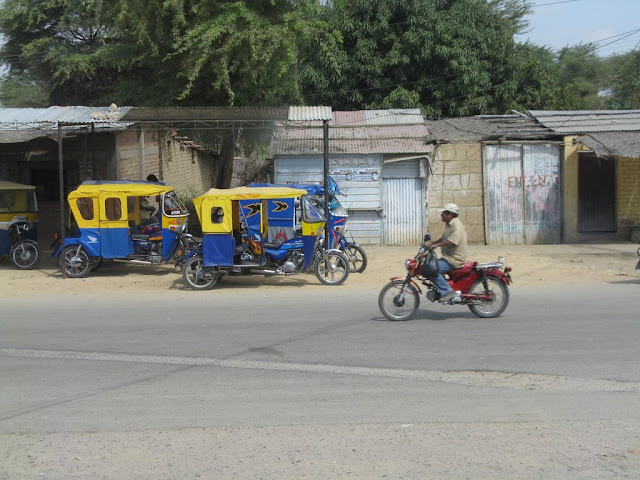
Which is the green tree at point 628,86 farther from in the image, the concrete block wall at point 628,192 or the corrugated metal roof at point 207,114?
the corrugated metal roof at point 207,114

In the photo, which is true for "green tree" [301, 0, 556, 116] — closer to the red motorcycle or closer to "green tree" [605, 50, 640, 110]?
"green tree" [605, 50, 640, 110]

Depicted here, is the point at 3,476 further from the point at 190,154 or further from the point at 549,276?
the point at 190,154

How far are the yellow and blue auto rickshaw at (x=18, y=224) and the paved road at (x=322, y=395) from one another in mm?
6423

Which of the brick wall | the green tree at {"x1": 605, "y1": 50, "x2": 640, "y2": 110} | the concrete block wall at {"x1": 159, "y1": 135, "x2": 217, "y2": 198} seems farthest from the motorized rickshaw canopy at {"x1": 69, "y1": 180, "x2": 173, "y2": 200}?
the green tree at {"x1": 605, "y1": 50, "x2": 640, "y2": 110}

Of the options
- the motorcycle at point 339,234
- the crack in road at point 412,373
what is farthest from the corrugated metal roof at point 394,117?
the crack in road at point 412,373

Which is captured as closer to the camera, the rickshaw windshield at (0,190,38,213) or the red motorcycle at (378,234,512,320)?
the red motorcycle at (378,234,512,320)

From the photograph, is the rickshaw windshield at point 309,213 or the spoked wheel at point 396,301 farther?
the rickshaw windshield at point 309,213

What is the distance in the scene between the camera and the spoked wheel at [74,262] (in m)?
14.9

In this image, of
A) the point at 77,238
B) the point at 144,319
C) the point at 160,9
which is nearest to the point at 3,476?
the point at 144,319

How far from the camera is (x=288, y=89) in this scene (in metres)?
19.2

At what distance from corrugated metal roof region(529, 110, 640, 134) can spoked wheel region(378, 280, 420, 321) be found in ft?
40.8

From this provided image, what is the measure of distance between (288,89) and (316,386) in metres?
13.8

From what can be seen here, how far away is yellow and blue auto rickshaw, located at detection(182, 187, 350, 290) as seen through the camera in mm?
13195

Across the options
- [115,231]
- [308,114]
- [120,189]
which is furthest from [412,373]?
[308,114]
